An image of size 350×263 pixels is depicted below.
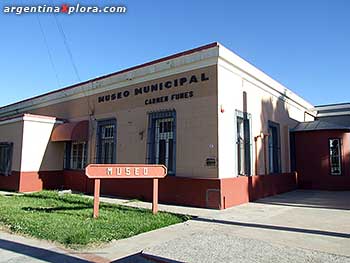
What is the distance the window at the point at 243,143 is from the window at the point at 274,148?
263cm

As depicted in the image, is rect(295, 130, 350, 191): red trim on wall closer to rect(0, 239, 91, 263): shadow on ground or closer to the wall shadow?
the wall shadow

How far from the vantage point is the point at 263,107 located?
13461 millimetres

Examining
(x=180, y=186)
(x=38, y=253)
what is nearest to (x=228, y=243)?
(x=38, y=253)

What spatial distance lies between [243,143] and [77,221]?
6.58 meters

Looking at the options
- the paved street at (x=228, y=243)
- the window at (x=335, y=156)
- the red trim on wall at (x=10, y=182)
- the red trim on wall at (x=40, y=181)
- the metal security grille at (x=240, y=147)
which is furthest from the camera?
the window at (x=335, y=156)

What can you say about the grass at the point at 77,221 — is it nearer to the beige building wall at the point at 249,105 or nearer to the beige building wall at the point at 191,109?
the beige building wall at the point at 191,109

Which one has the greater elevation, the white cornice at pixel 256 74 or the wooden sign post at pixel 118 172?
the white cornice at pixel 256 74

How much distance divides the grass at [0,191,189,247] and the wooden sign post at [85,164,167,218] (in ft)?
2.04

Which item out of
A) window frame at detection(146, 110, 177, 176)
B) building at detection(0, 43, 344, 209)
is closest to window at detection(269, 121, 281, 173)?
building at detection(0, 43, 344, 209)

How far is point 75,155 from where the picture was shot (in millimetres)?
15422

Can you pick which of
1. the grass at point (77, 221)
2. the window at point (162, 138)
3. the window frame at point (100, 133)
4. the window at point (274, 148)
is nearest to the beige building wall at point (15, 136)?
the window frame at point (100, 133)

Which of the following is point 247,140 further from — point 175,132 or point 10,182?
point 10,182

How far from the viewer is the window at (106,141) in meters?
13.6

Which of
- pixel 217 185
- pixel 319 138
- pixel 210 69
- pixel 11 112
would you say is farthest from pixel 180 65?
pixel 11 112
